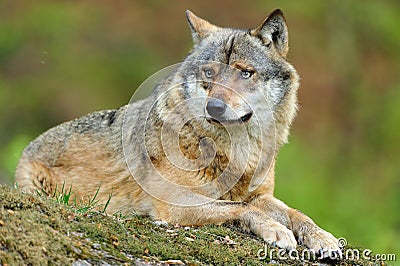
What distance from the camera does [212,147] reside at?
858 centimetres

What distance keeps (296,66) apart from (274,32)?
15.2 meters

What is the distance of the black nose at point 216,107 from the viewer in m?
8.27

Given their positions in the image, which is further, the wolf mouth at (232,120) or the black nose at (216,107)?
the wolf mouth at (232,120)

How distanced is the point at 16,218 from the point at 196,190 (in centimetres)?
265

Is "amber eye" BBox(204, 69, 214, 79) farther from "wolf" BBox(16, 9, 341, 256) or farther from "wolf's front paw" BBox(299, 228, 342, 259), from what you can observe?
"wolf's front paw" BBox(299, 228, 342, 259)

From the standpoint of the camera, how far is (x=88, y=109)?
2202 cm

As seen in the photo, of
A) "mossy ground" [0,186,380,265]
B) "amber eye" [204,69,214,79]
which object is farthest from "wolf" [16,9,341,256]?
"mossy ground" [0,186,380,265]

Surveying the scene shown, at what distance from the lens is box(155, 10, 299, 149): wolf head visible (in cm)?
846

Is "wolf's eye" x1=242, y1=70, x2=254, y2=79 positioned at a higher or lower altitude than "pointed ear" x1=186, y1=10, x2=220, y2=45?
lower

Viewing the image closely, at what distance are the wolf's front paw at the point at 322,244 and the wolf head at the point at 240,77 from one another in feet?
4.69

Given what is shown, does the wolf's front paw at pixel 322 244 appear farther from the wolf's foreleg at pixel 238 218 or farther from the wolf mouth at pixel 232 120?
the wolf mouth at pixel 232 120

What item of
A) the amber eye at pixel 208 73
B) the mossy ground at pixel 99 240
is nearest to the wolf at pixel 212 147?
the amber eye at pixel 208 73

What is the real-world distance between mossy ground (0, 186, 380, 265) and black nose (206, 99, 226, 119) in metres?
1.26

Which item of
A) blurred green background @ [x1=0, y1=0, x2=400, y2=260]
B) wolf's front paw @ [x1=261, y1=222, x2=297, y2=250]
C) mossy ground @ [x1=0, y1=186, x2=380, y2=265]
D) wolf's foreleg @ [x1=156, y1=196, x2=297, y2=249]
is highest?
blurred green background @ [x1=0, y1=0, x2=400, y2=260]
